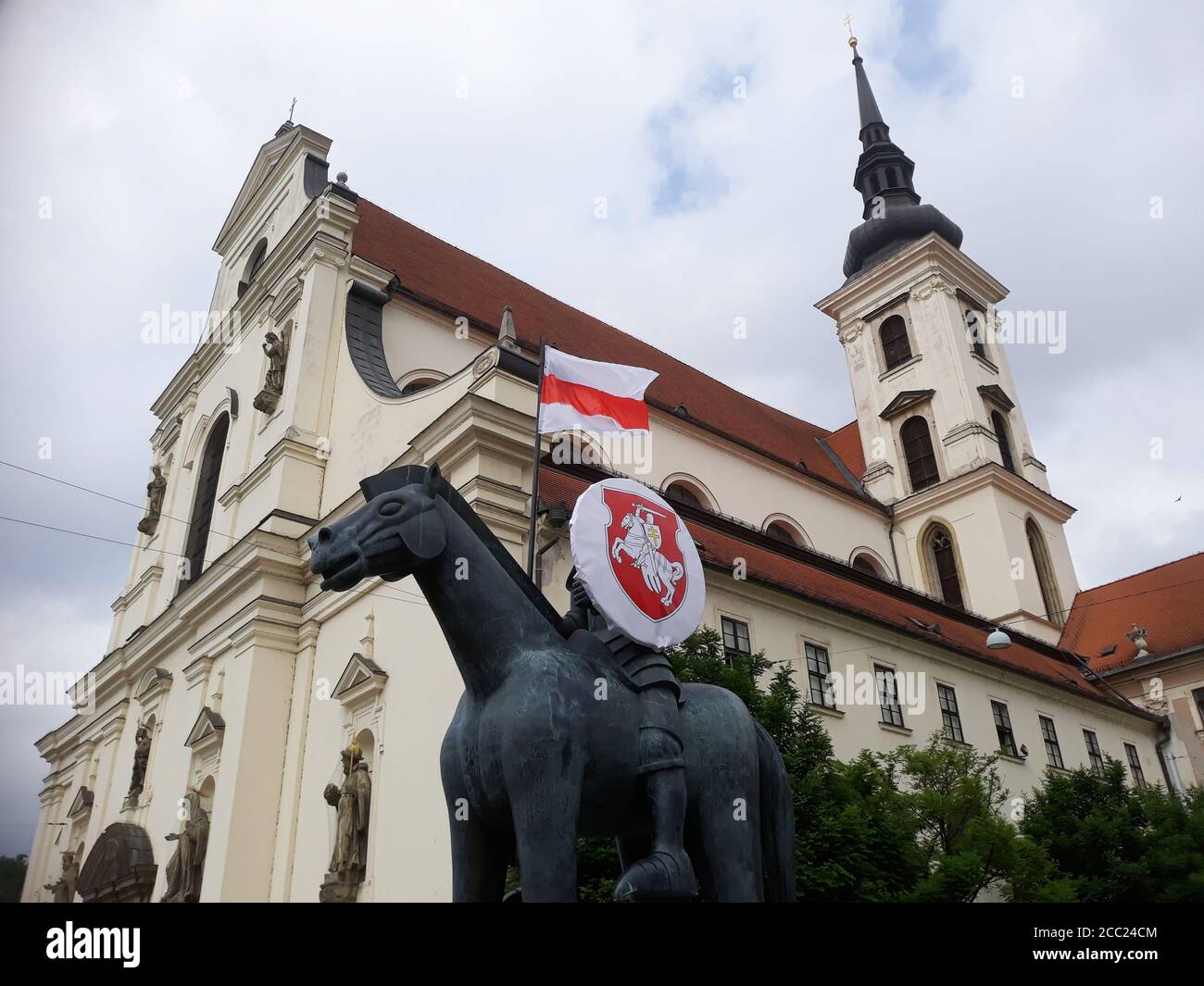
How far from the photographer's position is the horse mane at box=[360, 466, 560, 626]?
4.48 metres

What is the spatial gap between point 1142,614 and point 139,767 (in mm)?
28945

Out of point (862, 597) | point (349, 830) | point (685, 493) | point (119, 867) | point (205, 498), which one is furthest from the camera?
point (685, 493)

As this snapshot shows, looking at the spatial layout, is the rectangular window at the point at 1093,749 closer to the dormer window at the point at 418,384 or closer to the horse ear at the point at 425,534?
the dormer window at the point at 418,384

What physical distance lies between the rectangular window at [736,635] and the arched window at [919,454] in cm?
1769

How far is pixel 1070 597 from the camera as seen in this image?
3244 centimetres

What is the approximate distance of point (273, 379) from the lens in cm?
1848

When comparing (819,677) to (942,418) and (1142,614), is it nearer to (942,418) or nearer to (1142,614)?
(942,418)

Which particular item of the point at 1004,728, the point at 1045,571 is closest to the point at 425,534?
the point at 1004,728
